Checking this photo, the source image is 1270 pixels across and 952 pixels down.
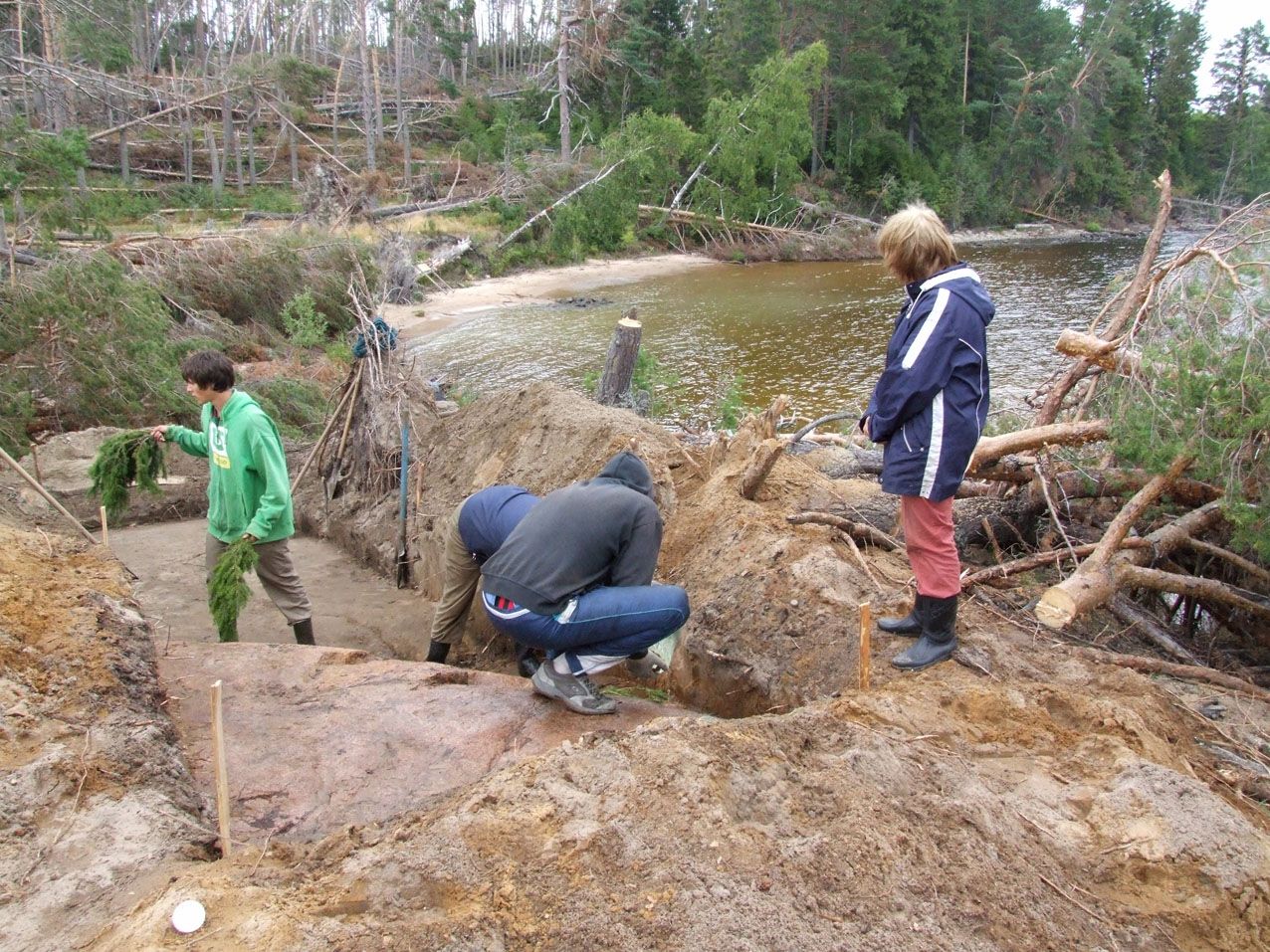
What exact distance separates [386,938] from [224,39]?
61252 mm

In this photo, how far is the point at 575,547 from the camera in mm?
3266

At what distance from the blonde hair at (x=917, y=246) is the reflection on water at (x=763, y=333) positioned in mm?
8859

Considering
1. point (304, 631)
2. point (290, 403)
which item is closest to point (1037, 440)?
point (304, 631)

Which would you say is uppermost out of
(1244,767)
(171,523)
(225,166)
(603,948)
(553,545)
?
(225,166)

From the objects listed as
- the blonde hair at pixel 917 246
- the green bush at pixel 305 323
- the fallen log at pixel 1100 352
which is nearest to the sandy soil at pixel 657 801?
the blonde hair at pixel 917 246

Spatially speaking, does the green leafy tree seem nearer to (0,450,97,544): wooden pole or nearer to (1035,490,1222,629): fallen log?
(1035,490,1222,629): fallen log

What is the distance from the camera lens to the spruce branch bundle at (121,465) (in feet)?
16.9

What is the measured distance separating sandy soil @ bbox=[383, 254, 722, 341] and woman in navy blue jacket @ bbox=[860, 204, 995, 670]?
52.1 feet

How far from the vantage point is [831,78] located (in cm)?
4134

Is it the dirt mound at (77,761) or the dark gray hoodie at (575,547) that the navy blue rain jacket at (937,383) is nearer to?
the dark gray hoodie at (575,547)

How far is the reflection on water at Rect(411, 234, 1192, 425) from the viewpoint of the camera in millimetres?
15602

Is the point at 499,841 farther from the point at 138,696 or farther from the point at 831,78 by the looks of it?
the point at 831,78

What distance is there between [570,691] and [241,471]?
226 centimetres

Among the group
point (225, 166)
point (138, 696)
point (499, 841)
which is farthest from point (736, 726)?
point (225, 166)
